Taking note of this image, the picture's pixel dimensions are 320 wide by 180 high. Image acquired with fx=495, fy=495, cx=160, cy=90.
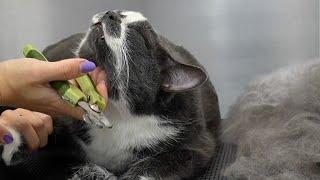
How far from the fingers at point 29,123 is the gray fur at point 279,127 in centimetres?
42

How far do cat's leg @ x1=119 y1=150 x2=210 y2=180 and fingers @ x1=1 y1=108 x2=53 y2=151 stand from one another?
0.21m

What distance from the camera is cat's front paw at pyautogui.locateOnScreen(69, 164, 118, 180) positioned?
114 centimetres

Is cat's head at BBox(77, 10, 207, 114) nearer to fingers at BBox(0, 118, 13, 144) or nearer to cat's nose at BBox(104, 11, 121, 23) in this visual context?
cat's nose at BBox(104, 11, 121, 23)

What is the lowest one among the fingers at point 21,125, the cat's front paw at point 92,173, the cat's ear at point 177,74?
the cat's front paw at point 92,173

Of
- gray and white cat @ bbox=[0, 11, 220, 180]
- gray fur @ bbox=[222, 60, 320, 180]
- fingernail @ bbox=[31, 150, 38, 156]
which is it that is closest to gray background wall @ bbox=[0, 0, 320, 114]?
gray fur @ bbox=[222, 60, 320, 180]

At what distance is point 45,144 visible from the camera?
1.21 meters

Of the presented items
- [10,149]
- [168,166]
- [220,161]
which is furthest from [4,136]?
[220,161]

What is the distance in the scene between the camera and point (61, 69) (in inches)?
35.4

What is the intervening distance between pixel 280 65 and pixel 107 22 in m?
1.09

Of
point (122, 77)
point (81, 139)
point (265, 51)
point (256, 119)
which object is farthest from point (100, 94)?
point (265, 51)

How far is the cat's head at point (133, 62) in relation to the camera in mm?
1131

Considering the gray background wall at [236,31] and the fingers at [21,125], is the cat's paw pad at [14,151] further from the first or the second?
the gray background wall at [236,31]

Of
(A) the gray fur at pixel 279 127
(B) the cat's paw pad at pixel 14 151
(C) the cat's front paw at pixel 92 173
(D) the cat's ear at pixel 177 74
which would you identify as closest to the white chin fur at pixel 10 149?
(B) the cat's paw pad at pixel 14 151

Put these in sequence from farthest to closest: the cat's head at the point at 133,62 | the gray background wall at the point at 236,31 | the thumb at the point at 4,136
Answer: the gray background wall at the point at 236,31 < the cat's head at the point at 133,62 < the thumb at the point at 4,136
